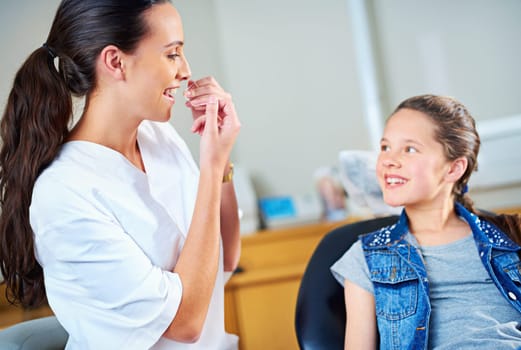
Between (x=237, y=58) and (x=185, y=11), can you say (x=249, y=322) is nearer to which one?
(x=237, y=58)

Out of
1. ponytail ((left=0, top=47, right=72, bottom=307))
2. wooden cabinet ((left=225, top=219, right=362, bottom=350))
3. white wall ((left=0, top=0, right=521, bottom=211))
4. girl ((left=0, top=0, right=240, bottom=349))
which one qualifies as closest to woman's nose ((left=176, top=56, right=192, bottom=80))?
girl ((left=0, top=0, right=240, bottom=349))

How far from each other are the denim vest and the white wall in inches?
63.1

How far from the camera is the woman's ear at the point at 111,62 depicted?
46.6 inches

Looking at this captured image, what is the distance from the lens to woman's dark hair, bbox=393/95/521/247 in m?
1.41

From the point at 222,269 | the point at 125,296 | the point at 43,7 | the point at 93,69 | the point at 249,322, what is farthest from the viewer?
the point at 249,322

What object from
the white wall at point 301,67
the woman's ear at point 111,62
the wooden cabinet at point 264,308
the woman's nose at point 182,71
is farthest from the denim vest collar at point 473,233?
the white wall at point 301,67

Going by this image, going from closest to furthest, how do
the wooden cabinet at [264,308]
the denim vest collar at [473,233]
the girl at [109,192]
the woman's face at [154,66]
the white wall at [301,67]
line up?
the girl at [109,192], the woman's face at [154,66], the denim vest collar at [473,233], the wooden cabinet at [264,308], the white wall at [301,67]

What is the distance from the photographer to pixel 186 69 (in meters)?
1.27

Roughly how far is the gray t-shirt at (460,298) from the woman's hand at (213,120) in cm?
39

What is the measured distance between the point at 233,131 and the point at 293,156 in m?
1.75

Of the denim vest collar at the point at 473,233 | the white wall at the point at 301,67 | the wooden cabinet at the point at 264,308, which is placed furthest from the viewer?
the white wall at the point at 301,67

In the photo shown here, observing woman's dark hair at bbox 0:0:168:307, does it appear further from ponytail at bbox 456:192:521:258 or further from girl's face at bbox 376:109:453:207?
ponytail at bbox 456:192:521:258

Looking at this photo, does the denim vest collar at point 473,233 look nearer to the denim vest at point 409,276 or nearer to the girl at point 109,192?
the denim vest at point 409,276

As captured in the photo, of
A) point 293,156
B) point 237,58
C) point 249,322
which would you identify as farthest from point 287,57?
point 249,322
